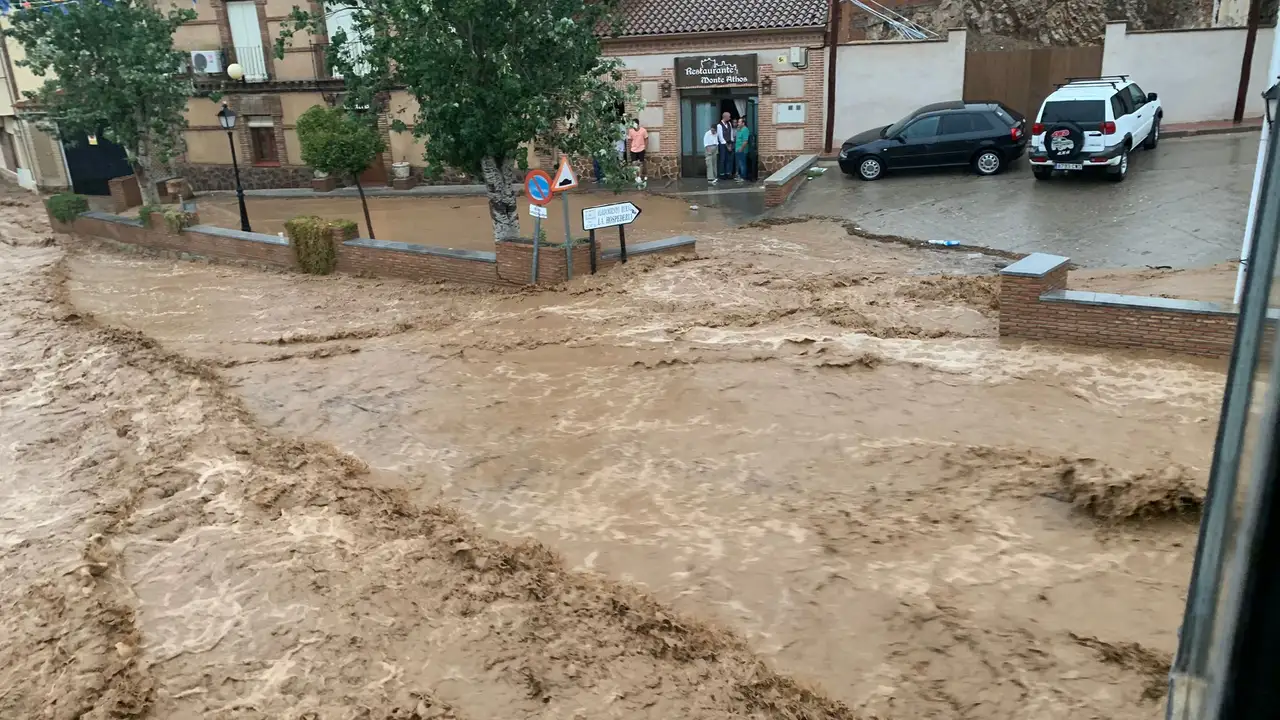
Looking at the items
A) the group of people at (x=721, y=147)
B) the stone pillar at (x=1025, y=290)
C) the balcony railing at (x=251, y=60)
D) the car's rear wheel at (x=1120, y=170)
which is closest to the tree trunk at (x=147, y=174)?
the balcony railing at (x=251, y=60)

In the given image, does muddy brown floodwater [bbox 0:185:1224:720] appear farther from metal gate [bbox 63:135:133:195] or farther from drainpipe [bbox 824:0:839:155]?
A: metal gate [bbox 63:135:133:195]

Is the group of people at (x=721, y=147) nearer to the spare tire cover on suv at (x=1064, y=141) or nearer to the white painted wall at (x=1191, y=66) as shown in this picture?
the spare tire cover on suv at (x=1064, y=141)

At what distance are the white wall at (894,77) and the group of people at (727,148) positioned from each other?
→ 240 centimetres

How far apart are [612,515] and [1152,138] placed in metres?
16.1

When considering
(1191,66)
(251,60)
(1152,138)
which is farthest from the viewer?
(251,60)

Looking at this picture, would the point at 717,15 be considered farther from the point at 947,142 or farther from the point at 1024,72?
the point at 1024,72

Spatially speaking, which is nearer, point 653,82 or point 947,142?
point 947,142

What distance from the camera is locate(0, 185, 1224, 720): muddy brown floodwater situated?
6.03 m

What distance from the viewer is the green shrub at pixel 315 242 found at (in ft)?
55.5

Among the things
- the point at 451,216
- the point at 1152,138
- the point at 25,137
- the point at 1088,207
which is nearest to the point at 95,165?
the point at 25,137

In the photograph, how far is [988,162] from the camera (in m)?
18.9

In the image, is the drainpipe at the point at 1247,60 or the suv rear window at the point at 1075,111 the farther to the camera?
the drainpipe at the point at 1247,60

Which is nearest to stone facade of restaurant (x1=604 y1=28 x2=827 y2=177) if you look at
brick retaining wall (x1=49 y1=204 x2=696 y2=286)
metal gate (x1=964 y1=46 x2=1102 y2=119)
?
metal gate (x1=964 y1=46 x2=1102 y2=119)

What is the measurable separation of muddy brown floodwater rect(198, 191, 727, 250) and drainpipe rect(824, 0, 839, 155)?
14.0ft
